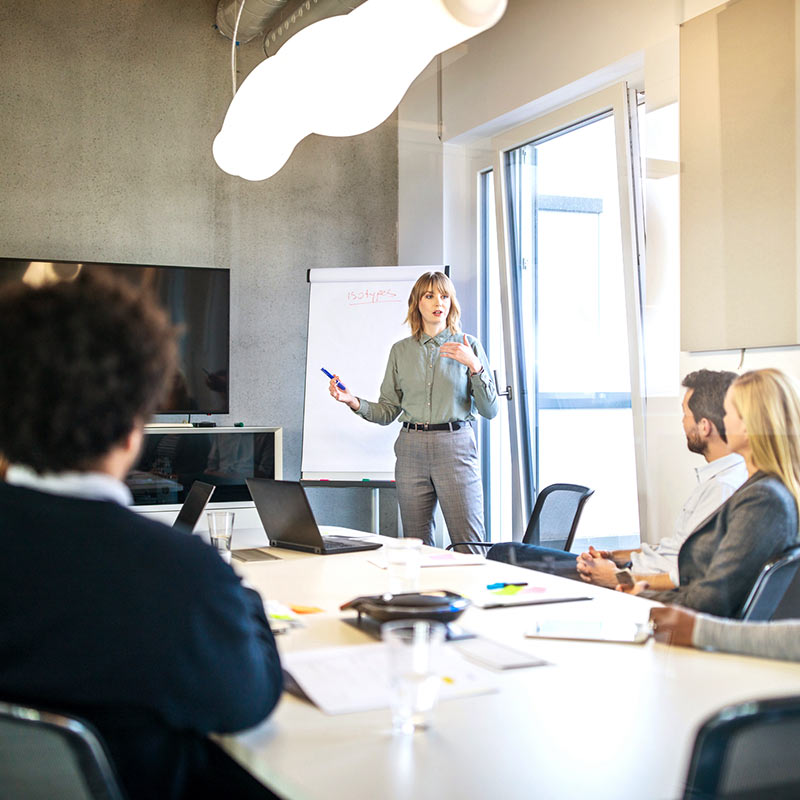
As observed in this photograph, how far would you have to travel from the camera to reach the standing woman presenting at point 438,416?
4.35m

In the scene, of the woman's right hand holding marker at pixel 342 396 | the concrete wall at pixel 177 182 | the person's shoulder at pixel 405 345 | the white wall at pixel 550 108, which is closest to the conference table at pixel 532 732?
the white wall at pixel 550 108

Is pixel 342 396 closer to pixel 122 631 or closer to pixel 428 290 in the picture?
pixel 428 290

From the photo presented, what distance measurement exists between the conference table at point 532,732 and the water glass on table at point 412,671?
24 millimetres

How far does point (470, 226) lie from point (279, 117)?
2.80 m

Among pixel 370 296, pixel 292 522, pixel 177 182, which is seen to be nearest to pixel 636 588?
pixel 292 522

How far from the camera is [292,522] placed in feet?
8.76

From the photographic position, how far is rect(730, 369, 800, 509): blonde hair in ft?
6.56

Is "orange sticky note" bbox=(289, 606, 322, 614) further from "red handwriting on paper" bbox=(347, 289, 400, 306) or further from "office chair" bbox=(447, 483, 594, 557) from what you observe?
"red handwriting on paper" bbox=(347, 289, 400, 306)

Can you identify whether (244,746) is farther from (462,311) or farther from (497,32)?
(462,311)

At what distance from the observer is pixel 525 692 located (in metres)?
1.31

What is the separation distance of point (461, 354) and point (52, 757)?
11.3 ft

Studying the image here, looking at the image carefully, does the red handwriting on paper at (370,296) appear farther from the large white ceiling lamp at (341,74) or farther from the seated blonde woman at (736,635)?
the seated blonde woman at (736,635)

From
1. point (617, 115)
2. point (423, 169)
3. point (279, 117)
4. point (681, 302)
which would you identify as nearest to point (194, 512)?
point (279, 117)

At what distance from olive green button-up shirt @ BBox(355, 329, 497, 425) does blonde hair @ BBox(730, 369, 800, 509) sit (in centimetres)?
192
